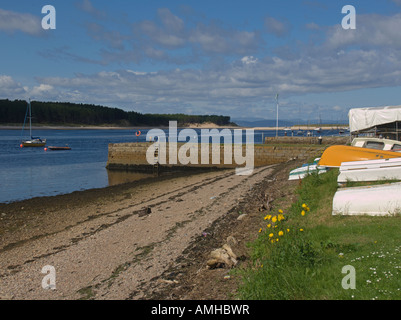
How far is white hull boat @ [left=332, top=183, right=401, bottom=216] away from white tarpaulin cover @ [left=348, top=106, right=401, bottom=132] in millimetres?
13494

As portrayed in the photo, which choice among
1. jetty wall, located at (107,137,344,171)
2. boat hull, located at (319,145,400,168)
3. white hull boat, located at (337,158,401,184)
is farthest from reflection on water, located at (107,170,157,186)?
white hull boat, located at (337,158,401,184)

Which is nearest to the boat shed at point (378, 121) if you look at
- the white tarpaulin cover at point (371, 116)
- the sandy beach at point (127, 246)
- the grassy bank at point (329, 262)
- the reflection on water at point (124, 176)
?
the white tarpaulin cover at point (371, 116)

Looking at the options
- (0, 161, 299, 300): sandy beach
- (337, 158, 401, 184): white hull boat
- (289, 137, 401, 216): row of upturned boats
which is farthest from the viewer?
(337, 158, 401, 184): white hull boat

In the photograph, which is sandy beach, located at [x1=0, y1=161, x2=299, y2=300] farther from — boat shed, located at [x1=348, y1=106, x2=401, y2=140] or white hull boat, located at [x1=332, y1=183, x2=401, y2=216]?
boat shed, located at [x1=348, y1=106, x2=401, y2=140]

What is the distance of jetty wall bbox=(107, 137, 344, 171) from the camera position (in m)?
31.6

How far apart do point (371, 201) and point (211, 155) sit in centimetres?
2555

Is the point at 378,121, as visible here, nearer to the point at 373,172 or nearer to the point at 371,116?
the point at 371,116

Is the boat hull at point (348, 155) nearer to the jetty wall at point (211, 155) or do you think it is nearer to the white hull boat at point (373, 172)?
the white hull boat at point (373, 172)

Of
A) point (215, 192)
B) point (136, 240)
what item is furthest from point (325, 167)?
point (136, 240)

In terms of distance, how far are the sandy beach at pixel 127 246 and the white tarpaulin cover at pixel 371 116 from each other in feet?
26.1

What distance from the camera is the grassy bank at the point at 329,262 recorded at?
4.62m

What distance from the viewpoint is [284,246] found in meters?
5.95

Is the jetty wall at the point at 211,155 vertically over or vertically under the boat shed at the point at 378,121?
under

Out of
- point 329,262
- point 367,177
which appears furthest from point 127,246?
point 367,177
